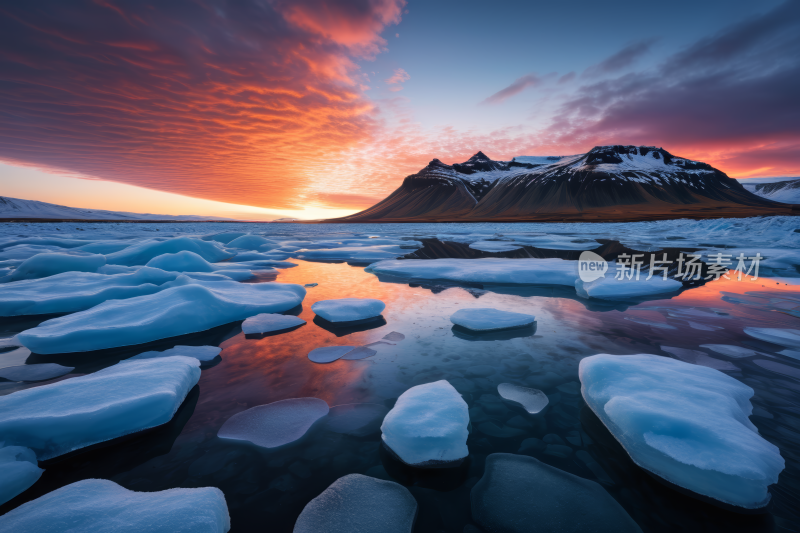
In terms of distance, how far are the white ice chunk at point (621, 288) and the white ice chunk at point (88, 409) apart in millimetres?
8298

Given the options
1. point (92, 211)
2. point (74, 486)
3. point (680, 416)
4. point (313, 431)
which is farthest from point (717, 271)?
point (92, 211)

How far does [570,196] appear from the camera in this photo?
13125cm

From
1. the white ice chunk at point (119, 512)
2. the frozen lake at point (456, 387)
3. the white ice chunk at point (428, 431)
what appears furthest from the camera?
the white ice chunk at point (428, 431)

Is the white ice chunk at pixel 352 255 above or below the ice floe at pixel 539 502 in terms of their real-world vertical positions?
above

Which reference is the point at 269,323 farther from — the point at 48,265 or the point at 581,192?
the point at 581,192

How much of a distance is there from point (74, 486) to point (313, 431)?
5.13 ft

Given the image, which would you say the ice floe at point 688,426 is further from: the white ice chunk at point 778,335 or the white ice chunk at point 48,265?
the white ice chunk at point 48,265

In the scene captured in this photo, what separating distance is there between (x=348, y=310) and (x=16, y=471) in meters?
4.20

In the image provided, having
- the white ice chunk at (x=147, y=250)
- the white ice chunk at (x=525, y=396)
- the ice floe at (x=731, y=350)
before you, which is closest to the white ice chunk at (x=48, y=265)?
the white ice chunk at (x=147, y=250)

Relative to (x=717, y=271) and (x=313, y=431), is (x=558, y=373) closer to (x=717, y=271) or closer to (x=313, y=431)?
(x=313, y=431)

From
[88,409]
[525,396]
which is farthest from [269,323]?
[525,396]

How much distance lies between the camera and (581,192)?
5157 inches

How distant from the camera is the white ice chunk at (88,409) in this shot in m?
2.42

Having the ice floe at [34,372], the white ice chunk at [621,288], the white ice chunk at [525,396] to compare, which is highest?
the white ice chunk at [621,288]
